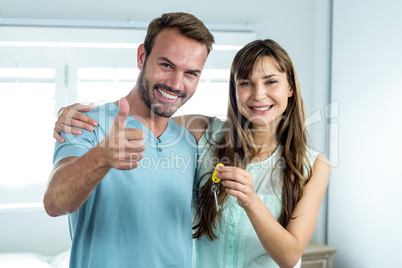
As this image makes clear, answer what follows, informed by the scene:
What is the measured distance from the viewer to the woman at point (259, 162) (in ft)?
4.61

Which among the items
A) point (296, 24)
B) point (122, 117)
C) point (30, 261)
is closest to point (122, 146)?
point (122, 117)

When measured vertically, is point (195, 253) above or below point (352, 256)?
above

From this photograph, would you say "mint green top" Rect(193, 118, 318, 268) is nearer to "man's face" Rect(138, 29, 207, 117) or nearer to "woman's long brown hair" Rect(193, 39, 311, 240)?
"woman's long brown hair" Rect(193, 39, 311, 240)

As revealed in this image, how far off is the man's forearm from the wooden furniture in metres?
2.15

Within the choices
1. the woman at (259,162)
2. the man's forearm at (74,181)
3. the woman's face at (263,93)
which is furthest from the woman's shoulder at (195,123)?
the man's forearm at (74,181)

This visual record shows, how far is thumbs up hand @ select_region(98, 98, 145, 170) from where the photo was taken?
0.92 metres

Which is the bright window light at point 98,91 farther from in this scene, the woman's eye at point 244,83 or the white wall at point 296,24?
the woman's eye at point 244,83

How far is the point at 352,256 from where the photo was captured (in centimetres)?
288

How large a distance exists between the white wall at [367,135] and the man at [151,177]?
5.05 feet

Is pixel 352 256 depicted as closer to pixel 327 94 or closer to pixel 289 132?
pixel 327 94

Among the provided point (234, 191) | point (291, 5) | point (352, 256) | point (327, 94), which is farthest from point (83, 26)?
point (352, 256)

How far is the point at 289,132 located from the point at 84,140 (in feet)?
2.32

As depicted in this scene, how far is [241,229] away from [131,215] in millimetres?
371

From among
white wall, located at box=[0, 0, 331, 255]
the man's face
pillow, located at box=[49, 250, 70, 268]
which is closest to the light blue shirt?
the man's face
